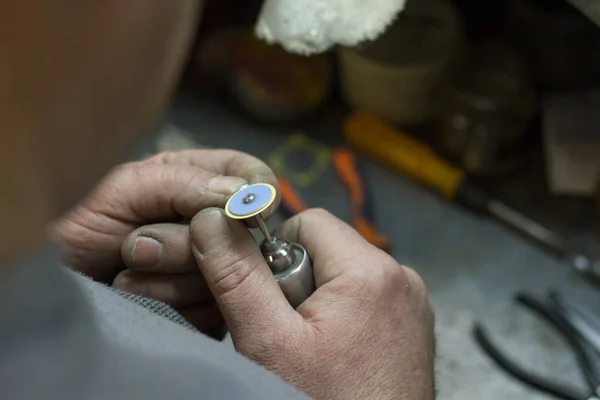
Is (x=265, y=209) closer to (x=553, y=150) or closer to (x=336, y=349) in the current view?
(x=336, y=349)

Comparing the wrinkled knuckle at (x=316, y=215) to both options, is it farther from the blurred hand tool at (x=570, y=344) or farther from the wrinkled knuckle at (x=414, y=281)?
the blurred hand tool at (x=570, y=344)

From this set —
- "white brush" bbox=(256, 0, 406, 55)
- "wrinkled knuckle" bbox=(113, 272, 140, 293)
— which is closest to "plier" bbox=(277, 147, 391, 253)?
"white brush" bbox=(256, 0, 406, 55)

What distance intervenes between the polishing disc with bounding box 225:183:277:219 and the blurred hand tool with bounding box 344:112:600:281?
1.92 ft

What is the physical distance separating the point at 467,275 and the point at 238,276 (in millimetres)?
552

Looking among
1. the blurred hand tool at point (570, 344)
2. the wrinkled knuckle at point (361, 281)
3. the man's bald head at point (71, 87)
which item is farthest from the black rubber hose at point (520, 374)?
the man's bald head at point (71, 87)

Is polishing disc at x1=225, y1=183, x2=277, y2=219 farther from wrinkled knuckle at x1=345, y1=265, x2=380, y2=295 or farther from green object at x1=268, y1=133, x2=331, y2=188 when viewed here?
green object at x1=268, y1=133, x2=331, y2=188

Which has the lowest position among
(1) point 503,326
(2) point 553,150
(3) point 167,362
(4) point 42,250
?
(1) point 503,326

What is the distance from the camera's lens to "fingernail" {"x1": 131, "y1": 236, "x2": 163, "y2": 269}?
0.51 m

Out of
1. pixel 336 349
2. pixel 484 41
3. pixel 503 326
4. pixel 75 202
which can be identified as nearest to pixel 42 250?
pixel 75 202

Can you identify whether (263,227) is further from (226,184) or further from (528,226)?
(528,226)

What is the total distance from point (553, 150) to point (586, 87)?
5.8 inches

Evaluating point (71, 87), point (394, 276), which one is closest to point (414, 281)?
point (394, 276)

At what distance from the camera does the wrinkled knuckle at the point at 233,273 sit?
462 mm

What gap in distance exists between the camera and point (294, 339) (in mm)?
453
